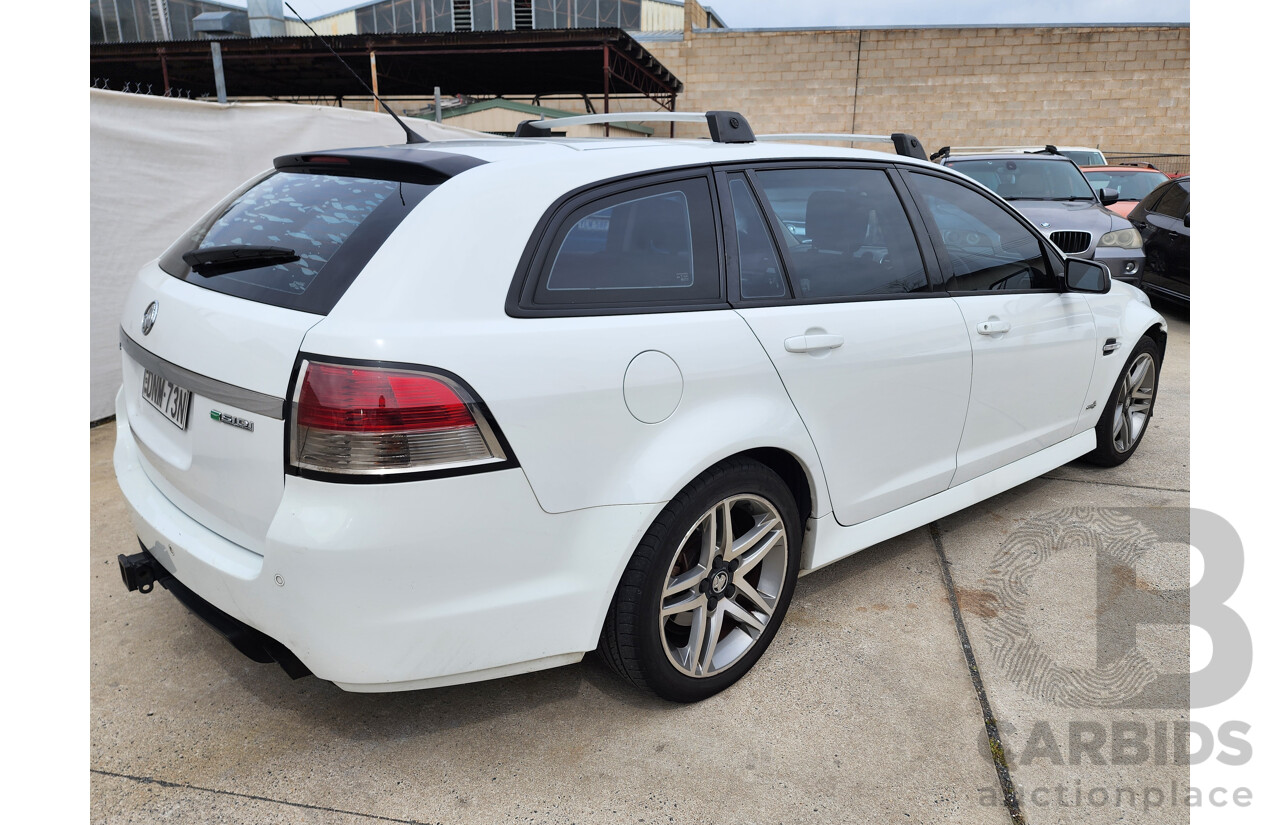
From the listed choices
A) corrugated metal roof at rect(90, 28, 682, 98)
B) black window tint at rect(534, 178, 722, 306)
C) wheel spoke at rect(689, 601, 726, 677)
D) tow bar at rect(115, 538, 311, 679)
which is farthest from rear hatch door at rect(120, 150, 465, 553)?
corrugated metal roof at rect(90, 28, 682, 98)

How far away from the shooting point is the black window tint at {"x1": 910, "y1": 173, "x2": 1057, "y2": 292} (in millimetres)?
3182

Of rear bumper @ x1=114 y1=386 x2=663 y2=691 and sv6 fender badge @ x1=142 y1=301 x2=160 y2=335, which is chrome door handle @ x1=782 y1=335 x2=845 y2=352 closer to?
rear bumper @ x1=114 y1=386 x2=663 y2=691

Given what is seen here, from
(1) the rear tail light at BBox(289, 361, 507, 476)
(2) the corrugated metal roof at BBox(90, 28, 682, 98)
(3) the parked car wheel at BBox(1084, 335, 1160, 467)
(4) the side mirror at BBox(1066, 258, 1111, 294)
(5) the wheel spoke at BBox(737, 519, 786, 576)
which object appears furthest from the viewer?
(2) the corrugated metal roof at BBox(90, 28, 682, 98)

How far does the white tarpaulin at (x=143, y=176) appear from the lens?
5.02 meters

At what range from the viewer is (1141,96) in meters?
25.8

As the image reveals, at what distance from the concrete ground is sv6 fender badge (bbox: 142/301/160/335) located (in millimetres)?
1082

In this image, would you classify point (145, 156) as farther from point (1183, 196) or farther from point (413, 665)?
point (1183, 196)

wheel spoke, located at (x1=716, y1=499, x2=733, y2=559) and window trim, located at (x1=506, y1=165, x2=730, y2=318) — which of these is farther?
wheel spoke, located at (x1=716, y1=499, x2=733, y2=559)

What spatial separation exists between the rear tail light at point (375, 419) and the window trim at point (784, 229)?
95cm

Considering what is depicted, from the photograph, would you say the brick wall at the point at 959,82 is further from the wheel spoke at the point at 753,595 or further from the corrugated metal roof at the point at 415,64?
the wheel spoke at the point at 753,595

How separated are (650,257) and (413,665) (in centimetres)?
120

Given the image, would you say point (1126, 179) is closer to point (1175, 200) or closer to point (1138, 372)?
point (1175, 200)

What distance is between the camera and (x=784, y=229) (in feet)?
8.73

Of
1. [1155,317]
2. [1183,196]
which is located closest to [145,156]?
[1155,317]
